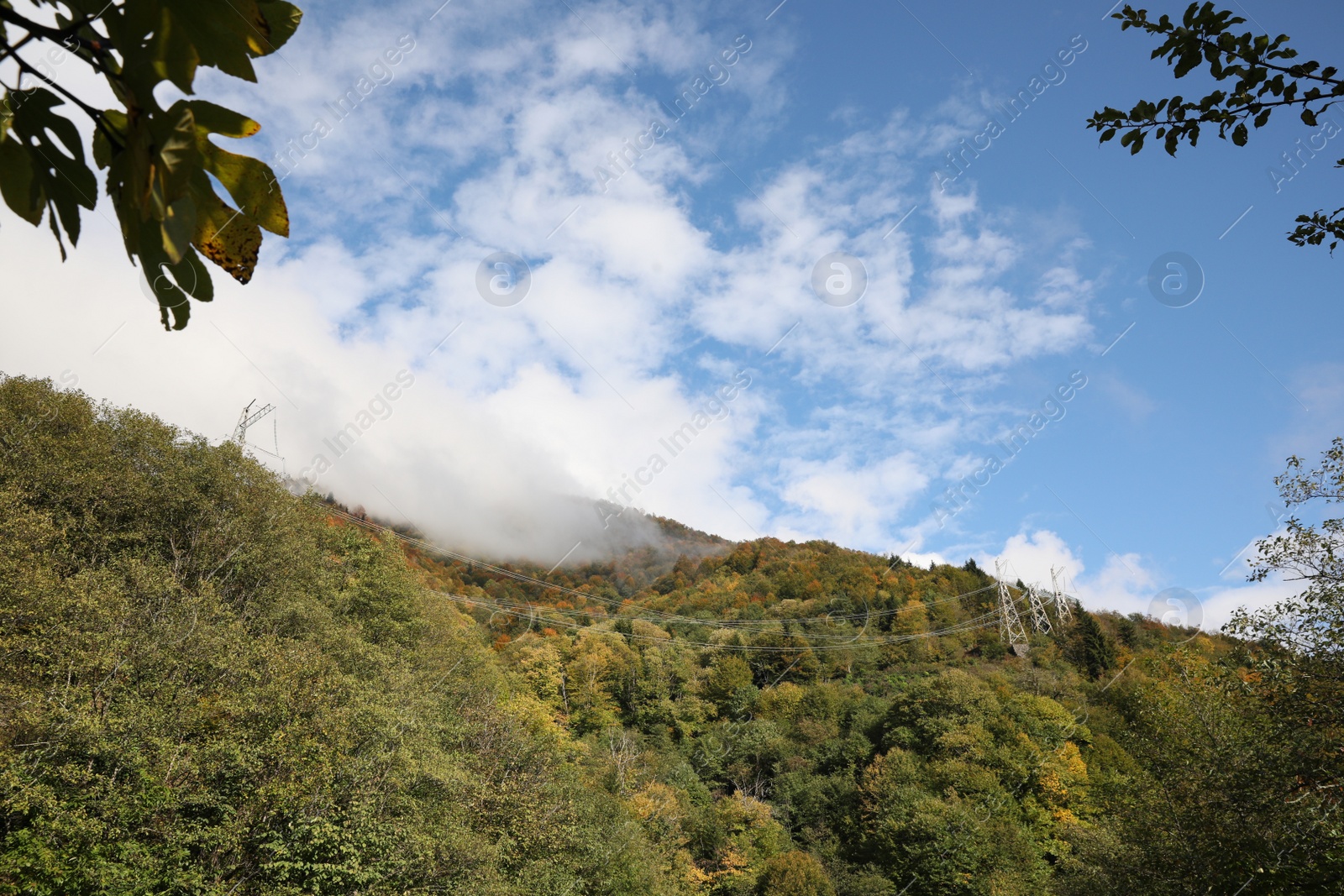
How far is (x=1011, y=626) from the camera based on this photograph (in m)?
66.7

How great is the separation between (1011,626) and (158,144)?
75527mm

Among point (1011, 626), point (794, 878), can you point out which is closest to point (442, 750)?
point (794, 878)

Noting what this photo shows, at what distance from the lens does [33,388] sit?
73.7 feet

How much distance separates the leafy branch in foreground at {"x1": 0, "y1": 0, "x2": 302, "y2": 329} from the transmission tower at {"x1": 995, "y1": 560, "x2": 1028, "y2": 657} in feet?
234

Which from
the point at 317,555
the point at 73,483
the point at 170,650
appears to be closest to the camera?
the point at 170,650

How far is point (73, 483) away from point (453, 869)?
16108 millimetres

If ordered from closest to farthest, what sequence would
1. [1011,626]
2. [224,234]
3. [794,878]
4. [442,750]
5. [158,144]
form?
[158,144] → [224,234] → [442,750] → [794,878] → [1011,626]

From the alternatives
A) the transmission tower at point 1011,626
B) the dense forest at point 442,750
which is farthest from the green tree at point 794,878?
the transmission tower at point 1011,626

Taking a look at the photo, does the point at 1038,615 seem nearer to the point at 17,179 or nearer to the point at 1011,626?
A: the point at 1011,626

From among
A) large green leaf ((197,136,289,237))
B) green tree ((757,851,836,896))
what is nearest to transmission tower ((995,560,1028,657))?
green tree ((757,851,836,896))

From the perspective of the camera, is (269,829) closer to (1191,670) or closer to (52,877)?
(52,877)

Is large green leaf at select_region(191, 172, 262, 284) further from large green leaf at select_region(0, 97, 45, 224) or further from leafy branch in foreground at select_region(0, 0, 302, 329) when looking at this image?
large green leaf at select_region(0, 97, 45, 224)

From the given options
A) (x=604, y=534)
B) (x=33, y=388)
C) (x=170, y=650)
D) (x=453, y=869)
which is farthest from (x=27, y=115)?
(x=604, y=534)

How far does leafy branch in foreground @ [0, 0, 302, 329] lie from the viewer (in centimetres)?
67
